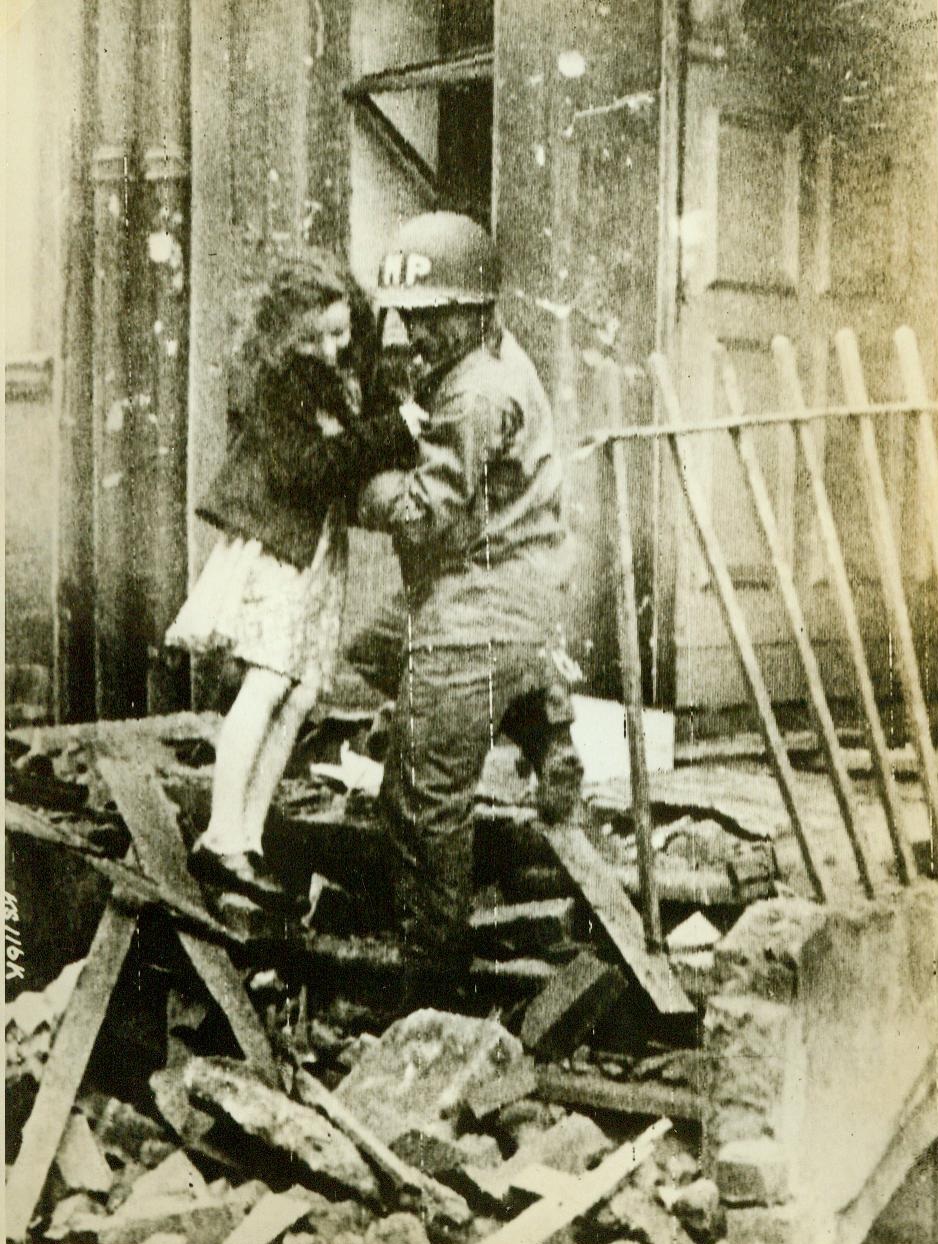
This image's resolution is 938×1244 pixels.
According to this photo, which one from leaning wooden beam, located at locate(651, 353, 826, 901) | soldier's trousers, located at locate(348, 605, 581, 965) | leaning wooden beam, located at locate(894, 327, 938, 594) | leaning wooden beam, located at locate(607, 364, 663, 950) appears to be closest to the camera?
leaning wooden beam, located at locate(894, 327, 938, 594)

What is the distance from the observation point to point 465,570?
108 inches

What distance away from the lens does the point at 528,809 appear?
2.73 meters

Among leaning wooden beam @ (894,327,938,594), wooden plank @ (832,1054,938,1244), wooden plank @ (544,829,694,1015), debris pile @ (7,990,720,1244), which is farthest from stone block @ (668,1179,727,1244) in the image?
leaning wooden beam @ (894,327,938,594)

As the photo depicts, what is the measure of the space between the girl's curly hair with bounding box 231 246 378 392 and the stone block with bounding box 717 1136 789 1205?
70.5 inches

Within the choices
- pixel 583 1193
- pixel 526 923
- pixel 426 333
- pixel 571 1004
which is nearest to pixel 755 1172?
pixel 583 1193

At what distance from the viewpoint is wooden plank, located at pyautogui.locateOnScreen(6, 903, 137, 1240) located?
3.00 meters

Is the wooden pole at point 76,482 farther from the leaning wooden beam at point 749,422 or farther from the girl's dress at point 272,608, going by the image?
the leaning wooden beam at point 749,422

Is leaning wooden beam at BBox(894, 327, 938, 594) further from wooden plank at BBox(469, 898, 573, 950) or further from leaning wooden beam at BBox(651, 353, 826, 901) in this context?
wooden plank at BBox(469, 898, 573, 950)

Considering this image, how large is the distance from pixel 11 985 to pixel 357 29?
239 centimetres

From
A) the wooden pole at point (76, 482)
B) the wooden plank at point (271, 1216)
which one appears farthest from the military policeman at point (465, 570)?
the wooden pole at point (76, 482)

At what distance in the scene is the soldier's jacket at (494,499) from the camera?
272 cm

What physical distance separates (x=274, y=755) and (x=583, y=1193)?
115cm

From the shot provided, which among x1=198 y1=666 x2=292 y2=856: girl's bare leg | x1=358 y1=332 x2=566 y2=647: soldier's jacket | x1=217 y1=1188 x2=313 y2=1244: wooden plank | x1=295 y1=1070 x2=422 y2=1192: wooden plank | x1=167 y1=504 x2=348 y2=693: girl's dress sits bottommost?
x1=217 y1=1188 x2=313 y2=1244: wooden plank

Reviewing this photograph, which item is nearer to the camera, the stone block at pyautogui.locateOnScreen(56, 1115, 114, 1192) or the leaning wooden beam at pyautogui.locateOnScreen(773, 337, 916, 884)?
the leaning wooden beam at pyautogui.locateOnScreen(773, 337, 916, 884)
